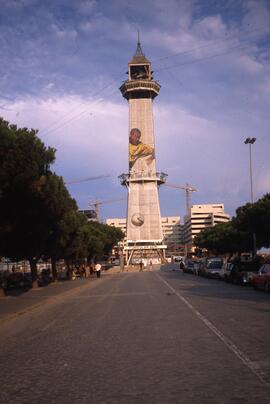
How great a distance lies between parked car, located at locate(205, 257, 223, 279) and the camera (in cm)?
5215

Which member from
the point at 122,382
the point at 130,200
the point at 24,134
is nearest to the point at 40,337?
the point at 122,382

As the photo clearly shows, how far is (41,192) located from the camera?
28.0m

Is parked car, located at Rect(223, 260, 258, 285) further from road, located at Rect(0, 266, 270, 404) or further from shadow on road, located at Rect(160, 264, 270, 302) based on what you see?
road, located at Rect(0, 266, 270, 404)

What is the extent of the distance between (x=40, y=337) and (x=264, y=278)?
1917cm

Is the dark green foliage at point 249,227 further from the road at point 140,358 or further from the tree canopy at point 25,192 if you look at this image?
the road at point 140,358

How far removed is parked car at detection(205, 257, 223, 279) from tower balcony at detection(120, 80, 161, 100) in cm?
9433

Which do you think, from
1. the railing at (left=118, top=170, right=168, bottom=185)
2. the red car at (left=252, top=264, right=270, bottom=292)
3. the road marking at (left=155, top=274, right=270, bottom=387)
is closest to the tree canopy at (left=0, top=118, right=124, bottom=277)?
the red car at (left=252, top=264, right=270, bottom=292)

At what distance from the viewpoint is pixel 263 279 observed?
101 ft

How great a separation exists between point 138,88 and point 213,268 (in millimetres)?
97420

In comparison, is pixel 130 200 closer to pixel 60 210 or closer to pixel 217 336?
pixel 60 210

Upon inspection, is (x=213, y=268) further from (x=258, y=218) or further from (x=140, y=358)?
(x=140, y=358)

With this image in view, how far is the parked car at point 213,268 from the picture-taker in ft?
171

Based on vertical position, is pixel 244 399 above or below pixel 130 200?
below

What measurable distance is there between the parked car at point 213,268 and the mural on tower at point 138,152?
276 ft
